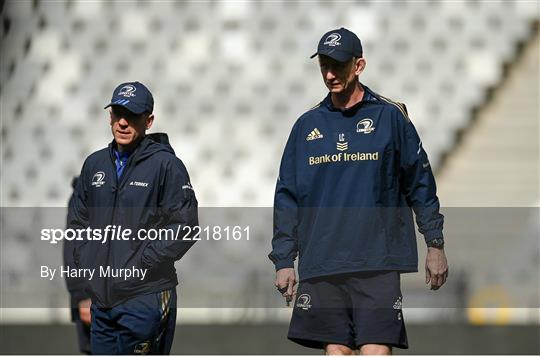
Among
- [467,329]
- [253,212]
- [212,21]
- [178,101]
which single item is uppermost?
[212,21]

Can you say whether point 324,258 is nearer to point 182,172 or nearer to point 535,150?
point 182,172

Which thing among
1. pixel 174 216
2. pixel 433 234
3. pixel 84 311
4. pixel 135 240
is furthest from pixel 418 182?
pixel 84 311

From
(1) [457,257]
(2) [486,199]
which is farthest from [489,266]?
(2) [486,199]

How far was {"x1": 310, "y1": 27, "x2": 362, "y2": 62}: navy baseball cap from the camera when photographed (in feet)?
12.0

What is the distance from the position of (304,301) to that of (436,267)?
383 millimetres

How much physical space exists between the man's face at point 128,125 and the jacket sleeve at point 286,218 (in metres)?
0.46

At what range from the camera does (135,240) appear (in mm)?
3881

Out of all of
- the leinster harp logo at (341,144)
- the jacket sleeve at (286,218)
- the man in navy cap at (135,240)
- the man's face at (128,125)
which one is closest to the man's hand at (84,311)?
the man in navy cap at (135,240)

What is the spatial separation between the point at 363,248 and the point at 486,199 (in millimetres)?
7483

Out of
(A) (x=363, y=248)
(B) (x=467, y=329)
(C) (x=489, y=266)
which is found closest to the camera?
(A) (x=363, y=248)

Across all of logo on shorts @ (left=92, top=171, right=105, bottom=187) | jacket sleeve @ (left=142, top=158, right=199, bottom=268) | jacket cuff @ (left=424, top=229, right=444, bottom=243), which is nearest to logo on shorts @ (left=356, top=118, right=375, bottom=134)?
jacket cuff @ (left=424, top=229, right=444, bottom=243)

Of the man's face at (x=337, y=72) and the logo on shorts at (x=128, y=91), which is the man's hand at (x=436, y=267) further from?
the logo on shorts at (x=128, y=91)

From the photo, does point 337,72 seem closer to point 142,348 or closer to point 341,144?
point 341,144

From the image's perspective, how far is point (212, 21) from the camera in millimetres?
10750
